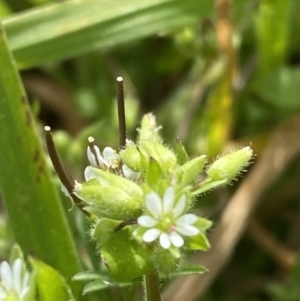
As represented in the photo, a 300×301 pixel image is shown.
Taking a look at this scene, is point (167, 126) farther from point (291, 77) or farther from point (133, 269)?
point (133, 269)

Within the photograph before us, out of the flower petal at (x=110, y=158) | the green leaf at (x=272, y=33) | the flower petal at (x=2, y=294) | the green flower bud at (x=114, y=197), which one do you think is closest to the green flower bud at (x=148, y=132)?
the flower petal at (x=110, y=158)

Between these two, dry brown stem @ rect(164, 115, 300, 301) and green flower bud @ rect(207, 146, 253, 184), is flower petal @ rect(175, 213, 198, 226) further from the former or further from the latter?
dry brown stem @ rect(164, 115, 300, 301)

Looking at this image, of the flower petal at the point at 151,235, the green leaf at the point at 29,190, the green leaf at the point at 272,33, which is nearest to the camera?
the flower petal at the point at 151,235

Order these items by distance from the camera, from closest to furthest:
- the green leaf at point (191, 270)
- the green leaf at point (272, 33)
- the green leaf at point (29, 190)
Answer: the green leaf at point (191, 270) → the green leaf at point (29, 190) → the green leaf at point (272, 33)

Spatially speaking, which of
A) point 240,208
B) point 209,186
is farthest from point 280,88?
point 209,186

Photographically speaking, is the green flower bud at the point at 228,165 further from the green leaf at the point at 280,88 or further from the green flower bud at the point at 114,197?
the green leaf at the point at 280,88

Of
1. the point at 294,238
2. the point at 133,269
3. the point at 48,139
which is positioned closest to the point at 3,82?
the point at 48,139
